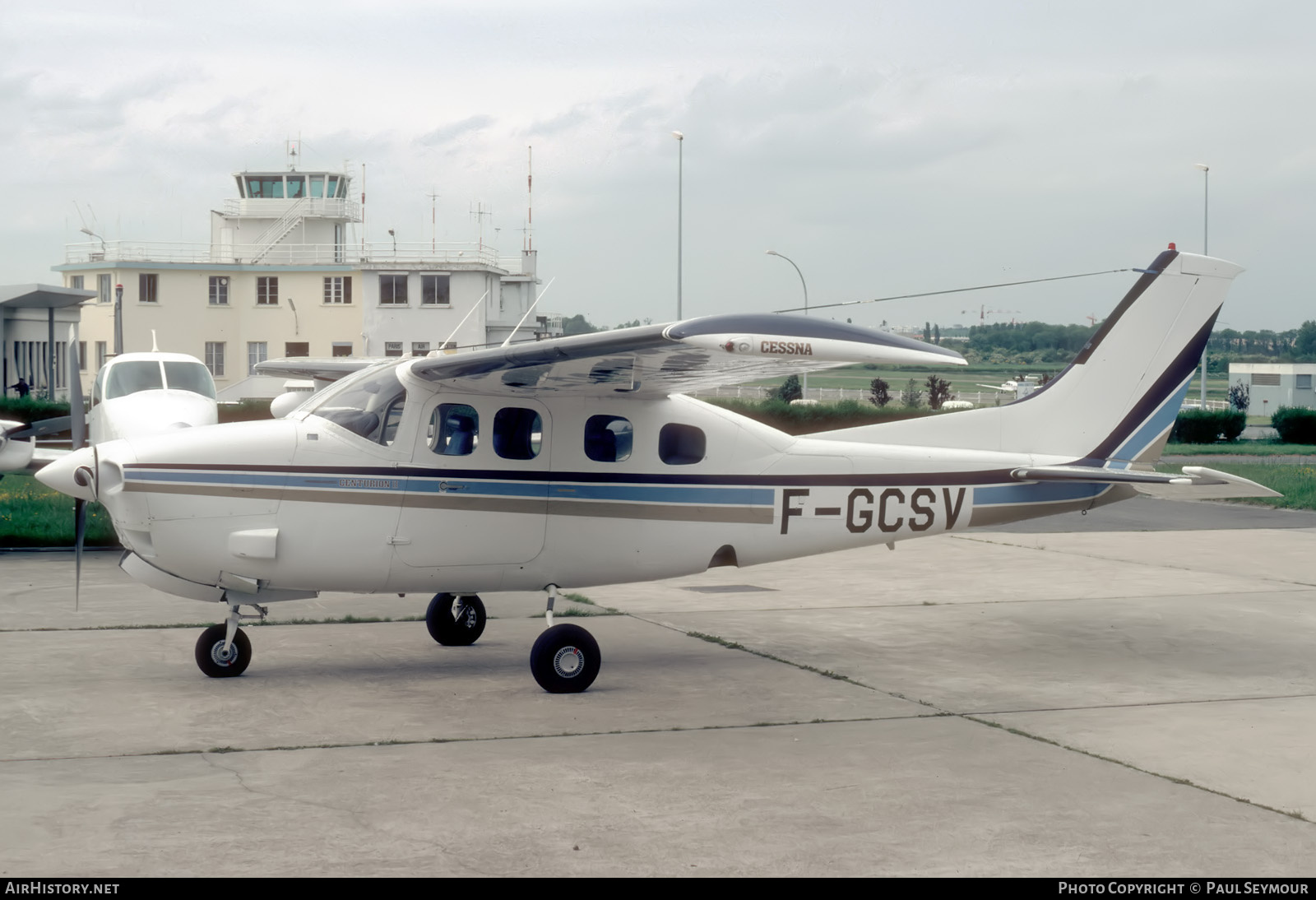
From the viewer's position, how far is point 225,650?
9.09m

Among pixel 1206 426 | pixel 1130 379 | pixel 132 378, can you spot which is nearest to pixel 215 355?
pixel 1206 426

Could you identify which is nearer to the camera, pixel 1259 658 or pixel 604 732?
pixel 604 732

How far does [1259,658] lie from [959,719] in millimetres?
3616

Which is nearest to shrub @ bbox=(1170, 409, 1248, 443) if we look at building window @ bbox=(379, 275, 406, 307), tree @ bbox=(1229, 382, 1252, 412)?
tree @ bbox=(1229, 382, 1252, 412)

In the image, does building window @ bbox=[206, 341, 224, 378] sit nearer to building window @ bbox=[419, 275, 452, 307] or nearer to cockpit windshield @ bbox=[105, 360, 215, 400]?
building window @ bbox=[419, 275, 452, 307]

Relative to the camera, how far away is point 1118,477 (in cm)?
1048

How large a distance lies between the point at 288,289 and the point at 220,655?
54589 millimetres

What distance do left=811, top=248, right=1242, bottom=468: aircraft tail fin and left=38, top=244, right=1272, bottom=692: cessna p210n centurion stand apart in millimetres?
20

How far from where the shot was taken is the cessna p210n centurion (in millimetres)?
8383

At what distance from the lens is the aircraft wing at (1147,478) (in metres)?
10.5

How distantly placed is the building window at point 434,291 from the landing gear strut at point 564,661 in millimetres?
51939

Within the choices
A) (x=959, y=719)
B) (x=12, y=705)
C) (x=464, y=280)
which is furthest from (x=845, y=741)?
(x=464, y=280)

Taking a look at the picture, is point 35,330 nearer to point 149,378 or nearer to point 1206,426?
point 149,378

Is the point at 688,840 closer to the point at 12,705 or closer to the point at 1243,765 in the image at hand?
the point at 1243,765
